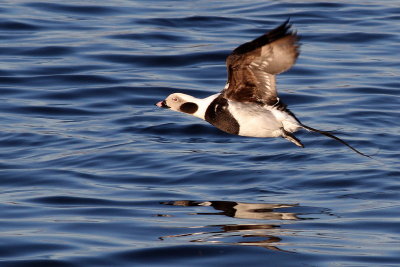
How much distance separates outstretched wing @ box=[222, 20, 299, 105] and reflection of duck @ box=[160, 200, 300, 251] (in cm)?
106

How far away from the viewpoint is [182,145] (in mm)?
12977

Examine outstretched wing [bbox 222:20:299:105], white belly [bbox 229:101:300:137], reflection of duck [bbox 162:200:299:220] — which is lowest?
reflection of duck [bbox 162:200:299:220]

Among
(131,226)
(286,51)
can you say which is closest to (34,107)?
(131,226)

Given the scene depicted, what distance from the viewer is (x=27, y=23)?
62.7 feet

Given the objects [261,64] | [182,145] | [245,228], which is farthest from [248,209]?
[182,145]

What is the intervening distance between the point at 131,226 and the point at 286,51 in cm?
211

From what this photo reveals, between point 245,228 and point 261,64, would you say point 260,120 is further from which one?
point 245,228

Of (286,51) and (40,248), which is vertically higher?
(286,51)

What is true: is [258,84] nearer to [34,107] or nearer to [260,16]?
[34,107]

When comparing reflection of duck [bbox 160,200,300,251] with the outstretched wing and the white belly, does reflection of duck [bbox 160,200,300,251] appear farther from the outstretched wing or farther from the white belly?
the outstretched wing

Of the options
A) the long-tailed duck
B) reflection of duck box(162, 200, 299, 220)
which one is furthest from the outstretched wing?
reflection of duck box(162, 200, 299, 220)

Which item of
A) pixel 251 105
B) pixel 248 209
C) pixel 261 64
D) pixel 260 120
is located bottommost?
pixel 248 209

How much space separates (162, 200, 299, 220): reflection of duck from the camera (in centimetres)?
984

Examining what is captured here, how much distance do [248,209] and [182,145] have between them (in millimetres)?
2955
